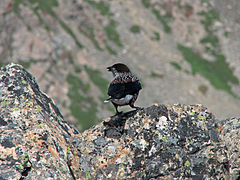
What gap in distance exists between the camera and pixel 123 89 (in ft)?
41.9

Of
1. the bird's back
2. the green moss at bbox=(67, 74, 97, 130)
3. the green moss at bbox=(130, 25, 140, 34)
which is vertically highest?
the green moss at bbox=(130, 25, 140, 34)

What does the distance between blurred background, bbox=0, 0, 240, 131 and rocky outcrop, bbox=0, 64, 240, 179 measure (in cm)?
6060

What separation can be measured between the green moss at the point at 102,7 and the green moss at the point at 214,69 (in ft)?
73.5

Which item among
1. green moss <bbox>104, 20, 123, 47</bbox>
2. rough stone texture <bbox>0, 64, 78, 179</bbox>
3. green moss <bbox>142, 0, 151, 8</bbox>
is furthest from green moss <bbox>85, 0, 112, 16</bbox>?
rough stone texture <bbox>0, 64, 78, 179</bbox>

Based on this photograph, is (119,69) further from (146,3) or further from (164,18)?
(146,3)

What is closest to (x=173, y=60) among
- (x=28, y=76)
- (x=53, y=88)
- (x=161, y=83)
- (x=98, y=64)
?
(x=161, y=83)

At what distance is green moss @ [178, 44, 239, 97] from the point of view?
88.7m

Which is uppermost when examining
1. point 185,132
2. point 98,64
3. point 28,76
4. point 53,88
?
point 98,64

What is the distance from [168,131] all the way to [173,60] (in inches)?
3209

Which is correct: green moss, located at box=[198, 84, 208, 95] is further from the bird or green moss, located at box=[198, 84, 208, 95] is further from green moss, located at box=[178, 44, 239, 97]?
the bird

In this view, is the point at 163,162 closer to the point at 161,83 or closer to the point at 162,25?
the point at 161,83

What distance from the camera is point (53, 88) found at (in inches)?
3039

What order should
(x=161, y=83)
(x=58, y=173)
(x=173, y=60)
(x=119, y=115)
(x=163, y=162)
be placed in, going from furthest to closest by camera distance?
(x=173, y=60), (x=161, y=83), (x=119, y=115), (x=163, y=162), (x=58, y=173)

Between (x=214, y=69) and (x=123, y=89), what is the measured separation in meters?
84.7
